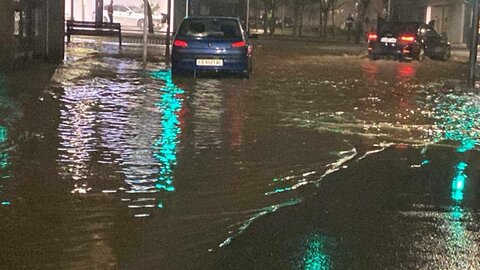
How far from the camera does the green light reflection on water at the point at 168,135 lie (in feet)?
25.4

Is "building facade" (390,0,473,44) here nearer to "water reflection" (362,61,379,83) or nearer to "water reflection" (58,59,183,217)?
"water reflection" (362,61,379,83)

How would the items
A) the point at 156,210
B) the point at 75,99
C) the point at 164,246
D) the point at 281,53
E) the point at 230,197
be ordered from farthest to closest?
the point at 281,53 → the point at 75,99 → the point at 230,197 → the point at 156,210 → the point at 164,246

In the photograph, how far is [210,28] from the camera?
17.8 m

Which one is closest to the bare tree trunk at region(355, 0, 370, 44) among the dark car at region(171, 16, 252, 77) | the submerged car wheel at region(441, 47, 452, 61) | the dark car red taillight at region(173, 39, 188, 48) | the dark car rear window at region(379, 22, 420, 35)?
the submerged car wheel at region(441, 47, 452, 61)

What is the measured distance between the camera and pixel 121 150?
908cm

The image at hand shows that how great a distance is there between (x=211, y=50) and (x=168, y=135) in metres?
7.43

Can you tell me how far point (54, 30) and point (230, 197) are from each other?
13940 mm

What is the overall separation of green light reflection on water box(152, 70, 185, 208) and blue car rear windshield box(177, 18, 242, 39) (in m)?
1.57

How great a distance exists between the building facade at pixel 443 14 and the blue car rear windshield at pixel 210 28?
30192 mm

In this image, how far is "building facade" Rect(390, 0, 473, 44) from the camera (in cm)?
4700

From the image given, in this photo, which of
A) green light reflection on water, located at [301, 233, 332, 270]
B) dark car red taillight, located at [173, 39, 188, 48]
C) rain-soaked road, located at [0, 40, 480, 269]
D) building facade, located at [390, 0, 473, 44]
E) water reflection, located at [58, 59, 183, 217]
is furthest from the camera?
building facade, located at [390, 0, 473, 44]

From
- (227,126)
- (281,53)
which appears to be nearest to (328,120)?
(227,126)

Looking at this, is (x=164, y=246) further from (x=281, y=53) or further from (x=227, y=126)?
(x=281, y=53)

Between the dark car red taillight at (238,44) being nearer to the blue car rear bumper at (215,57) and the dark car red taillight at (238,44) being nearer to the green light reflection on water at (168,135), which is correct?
the blue car rear bumper at (215,57)
